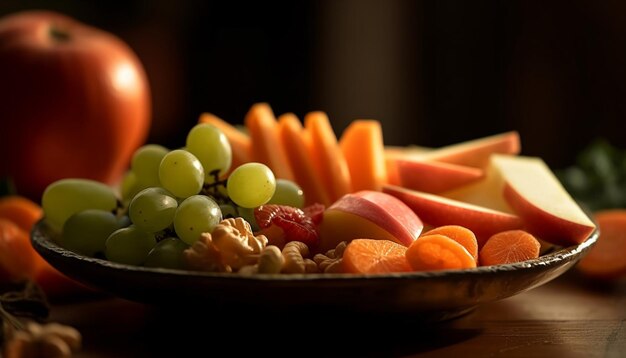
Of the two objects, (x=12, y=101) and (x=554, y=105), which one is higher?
(x=12, y=101)

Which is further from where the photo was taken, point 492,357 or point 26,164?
point 26,164

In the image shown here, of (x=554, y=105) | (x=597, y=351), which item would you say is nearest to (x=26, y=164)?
(x=597, y=351)

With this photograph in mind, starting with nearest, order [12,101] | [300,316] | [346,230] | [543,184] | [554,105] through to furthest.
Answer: [300,316] < [346,230] < [543,184] < [12,101] < [554,105]

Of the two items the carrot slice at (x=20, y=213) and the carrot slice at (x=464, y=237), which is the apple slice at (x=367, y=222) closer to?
the carrot slice at (x=464, y=237)

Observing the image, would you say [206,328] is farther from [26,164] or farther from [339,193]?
[26,164]

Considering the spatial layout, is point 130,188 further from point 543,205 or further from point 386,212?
point 543,205

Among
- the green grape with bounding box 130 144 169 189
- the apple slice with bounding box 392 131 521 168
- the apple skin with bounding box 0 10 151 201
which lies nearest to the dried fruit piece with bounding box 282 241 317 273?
the green grape with bounding box 130 144 169 189

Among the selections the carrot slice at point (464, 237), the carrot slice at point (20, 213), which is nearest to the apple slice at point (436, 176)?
the carrot slice at point (464, 237)
